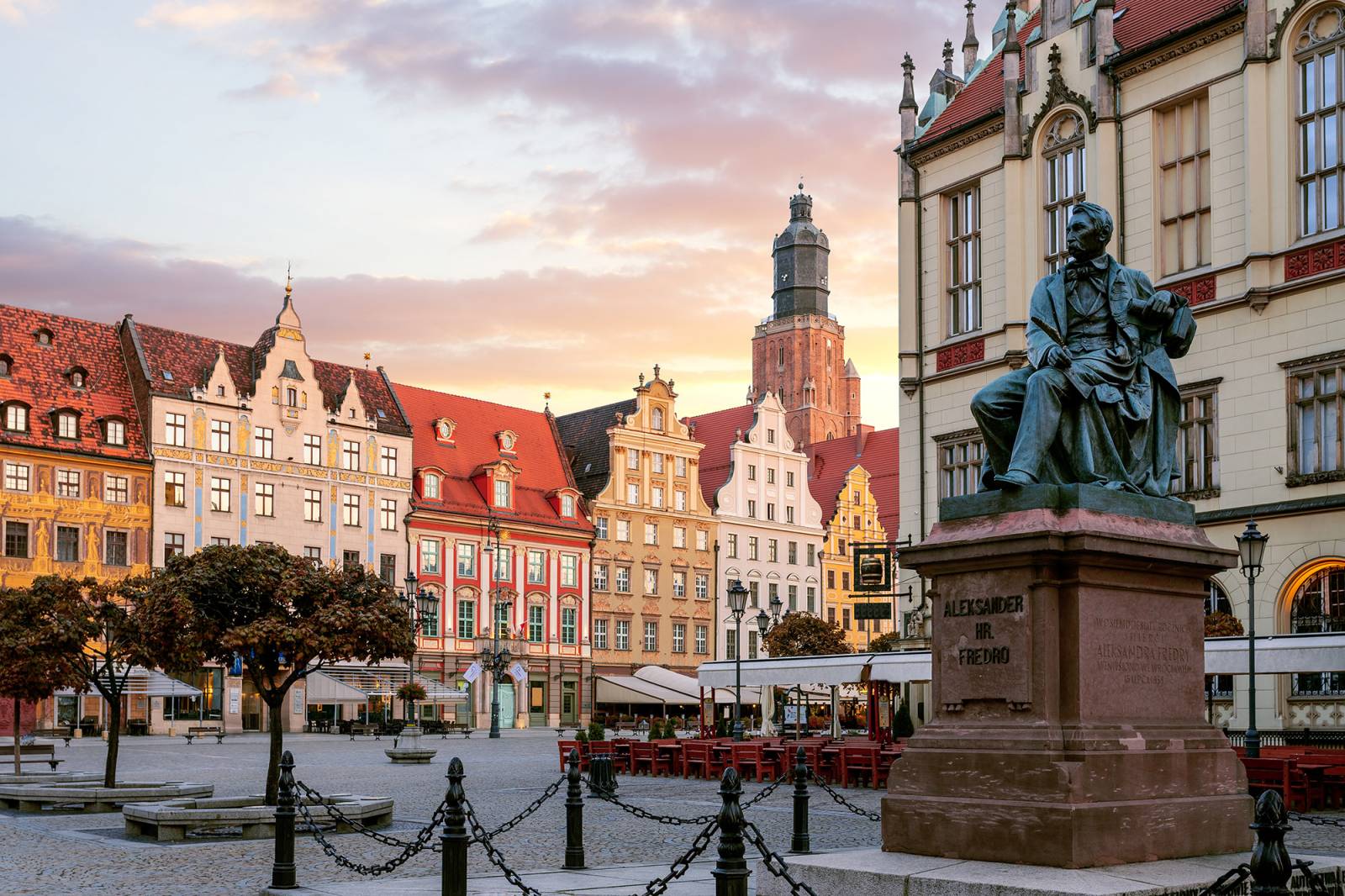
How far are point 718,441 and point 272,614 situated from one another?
65.3m

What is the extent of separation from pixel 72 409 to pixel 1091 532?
5347 cm

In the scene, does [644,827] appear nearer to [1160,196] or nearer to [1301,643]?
[1301,643]

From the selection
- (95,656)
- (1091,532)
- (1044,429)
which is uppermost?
(1044,429)

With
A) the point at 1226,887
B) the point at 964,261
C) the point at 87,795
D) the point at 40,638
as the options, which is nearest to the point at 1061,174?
the point at 964,261

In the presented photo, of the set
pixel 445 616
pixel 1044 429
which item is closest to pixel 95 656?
pixel 1044 429

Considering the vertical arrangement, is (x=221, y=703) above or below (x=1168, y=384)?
below

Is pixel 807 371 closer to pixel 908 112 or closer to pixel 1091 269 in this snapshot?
pixel 908 112

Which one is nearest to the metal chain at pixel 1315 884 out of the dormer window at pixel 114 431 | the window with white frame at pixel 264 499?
the dormer window at pixel 114 431

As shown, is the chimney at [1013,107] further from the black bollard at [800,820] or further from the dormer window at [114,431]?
the dormer window at [114,431]

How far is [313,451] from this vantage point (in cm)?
6456

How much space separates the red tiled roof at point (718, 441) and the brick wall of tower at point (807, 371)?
4309cm

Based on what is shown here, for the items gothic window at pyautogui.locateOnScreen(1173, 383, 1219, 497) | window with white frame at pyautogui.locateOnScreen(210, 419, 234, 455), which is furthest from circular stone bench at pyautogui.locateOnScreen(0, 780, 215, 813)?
window with white frame at pyautogui.locateOnScreen(210, 419, 234, 455)

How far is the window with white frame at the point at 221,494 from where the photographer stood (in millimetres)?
60750

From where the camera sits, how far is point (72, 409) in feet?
187
